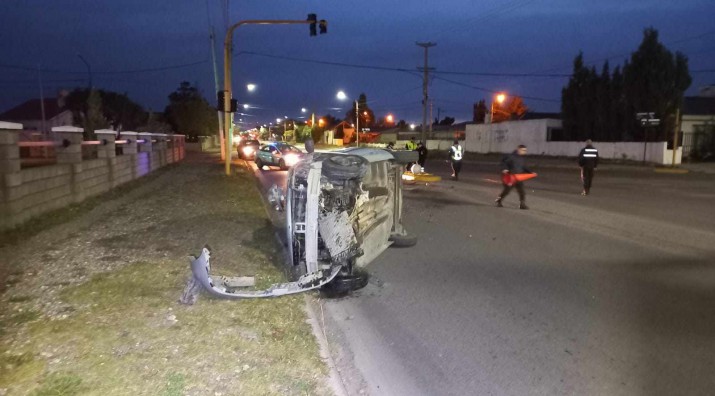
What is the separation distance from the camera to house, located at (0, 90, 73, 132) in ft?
170

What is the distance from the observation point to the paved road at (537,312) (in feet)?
15.2

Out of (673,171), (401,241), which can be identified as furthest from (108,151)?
(673,171)

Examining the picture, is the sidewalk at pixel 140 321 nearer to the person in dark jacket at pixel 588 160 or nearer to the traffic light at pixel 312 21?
the person in dark jacket at pixel 588 160

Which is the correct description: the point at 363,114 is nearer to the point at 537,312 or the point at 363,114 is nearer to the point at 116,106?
the point at 116,106

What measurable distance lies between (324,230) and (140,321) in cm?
223

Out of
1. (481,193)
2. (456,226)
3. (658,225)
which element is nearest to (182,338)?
(456,226)

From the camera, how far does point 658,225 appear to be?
37.7 feet

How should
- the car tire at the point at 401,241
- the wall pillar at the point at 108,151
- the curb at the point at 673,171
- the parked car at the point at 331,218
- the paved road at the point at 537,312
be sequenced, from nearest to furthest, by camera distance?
1. the paved road at the point at 537,312
2. the parked car at the point at 331,218
3. the car tire at the point at 401,241
4. the wall pillar at the point at 108,151
5. the curb at the point at 673,171

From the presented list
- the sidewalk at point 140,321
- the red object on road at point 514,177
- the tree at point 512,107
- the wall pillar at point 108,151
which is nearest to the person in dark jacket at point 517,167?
the red object on road at point 514,177

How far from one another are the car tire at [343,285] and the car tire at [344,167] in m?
1.18

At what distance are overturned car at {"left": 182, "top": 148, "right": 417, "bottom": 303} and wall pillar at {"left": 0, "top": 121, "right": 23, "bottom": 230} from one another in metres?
5.05

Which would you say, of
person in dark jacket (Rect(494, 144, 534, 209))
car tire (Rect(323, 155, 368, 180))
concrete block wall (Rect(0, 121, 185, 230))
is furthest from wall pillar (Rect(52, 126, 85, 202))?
person in dark jacket (Rect(494, 144, 534, 209))

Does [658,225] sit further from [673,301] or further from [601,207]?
[673,301]

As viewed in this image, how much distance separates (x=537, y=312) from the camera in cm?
616
